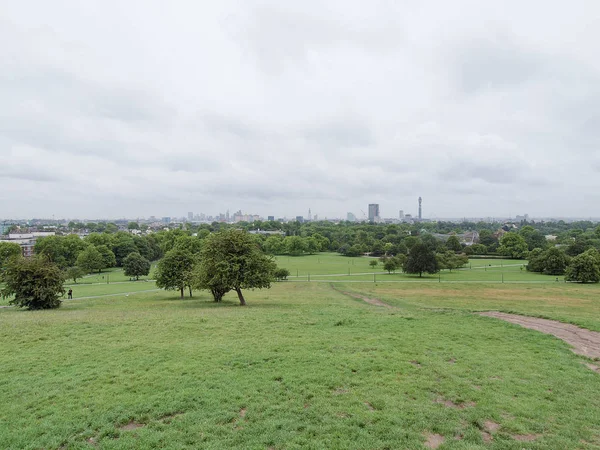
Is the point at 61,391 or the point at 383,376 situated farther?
the point at 383,376

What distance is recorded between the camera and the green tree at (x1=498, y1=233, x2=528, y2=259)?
101 metres

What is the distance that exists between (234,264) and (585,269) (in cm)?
6017

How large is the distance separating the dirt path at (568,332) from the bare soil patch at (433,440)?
8.70 m

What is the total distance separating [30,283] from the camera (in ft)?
83.7

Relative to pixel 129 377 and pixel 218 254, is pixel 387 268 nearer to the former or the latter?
pixel 218 254

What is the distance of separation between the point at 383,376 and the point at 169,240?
109013 mm

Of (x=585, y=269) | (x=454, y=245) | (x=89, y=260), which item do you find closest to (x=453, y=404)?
(x=585, y=269)

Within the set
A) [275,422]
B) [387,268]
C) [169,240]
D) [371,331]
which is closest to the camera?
[275,422]

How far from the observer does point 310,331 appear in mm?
14852

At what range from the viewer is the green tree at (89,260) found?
70500 mm

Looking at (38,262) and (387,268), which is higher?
(38,262)

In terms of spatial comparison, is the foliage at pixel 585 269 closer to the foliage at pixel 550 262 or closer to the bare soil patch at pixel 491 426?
the foliage at pixel 550 262

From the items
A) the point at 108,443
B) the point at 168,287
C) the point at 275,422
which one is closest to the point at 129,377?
the point at 108,443

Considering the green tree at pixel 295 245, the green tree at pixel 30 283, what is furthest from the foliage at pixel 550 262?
the green tree at pixel 30 283
